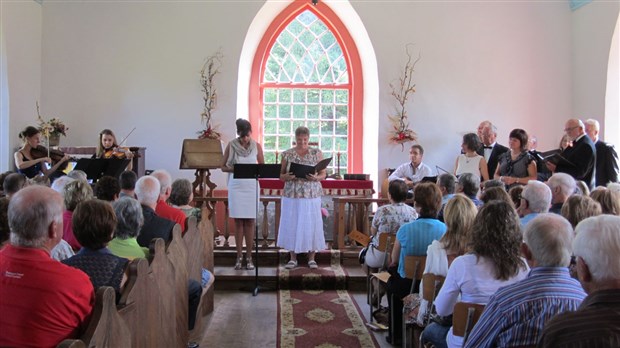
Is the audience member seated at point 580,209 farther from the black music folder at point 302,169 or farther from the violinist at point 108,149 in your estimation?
the violinist at point 108,149

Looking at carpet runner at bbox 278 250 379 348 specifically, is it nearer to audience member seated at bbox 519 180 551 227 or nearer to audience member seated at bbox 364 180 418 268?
audience member seated at bbox 364 180 418 268

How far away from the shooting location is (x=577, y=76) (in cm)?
923

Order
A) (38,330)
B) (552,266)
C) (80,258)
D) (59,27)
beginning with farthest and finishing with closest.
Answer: (59,27) → (80,258) → (552,266) → (38,330)

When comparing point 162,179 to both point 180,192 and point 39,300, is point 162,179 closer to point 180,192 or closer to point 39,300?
point 180,192

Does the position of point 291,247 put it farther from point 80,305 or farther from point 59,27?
point 59,27

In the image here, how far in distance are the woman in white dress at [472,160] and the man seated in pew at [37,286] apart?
5.08 m

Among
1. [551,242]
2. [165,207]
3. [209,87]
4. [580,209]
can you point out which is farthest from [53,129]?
[551,242]

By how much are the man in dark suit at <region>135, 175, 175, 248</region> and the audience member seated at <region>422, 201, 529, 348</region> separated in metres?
2.08

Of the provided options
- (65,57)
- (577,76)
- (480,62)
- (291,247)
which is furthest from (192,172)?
(577,76)

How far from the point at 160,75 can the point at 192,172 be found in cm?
162

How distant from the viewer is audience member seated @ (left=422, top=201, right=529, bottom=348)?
2660mm

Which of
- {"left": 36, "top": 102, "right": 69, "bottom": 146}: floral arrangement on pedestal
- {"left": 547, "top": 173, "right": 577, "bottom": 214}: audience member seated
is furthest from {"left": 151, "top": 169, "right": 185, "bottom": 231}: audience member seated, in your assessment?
{"left": 36, "top": 102, "right": 69, "bottom": 146}: floral arrangement on pedestal

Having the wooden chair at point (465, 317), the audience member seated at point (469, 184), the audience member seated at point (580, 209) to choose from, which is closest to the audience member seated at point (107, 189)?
the wooden chair at point (465, 317)

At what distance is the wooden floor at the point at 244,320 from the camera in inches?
183
